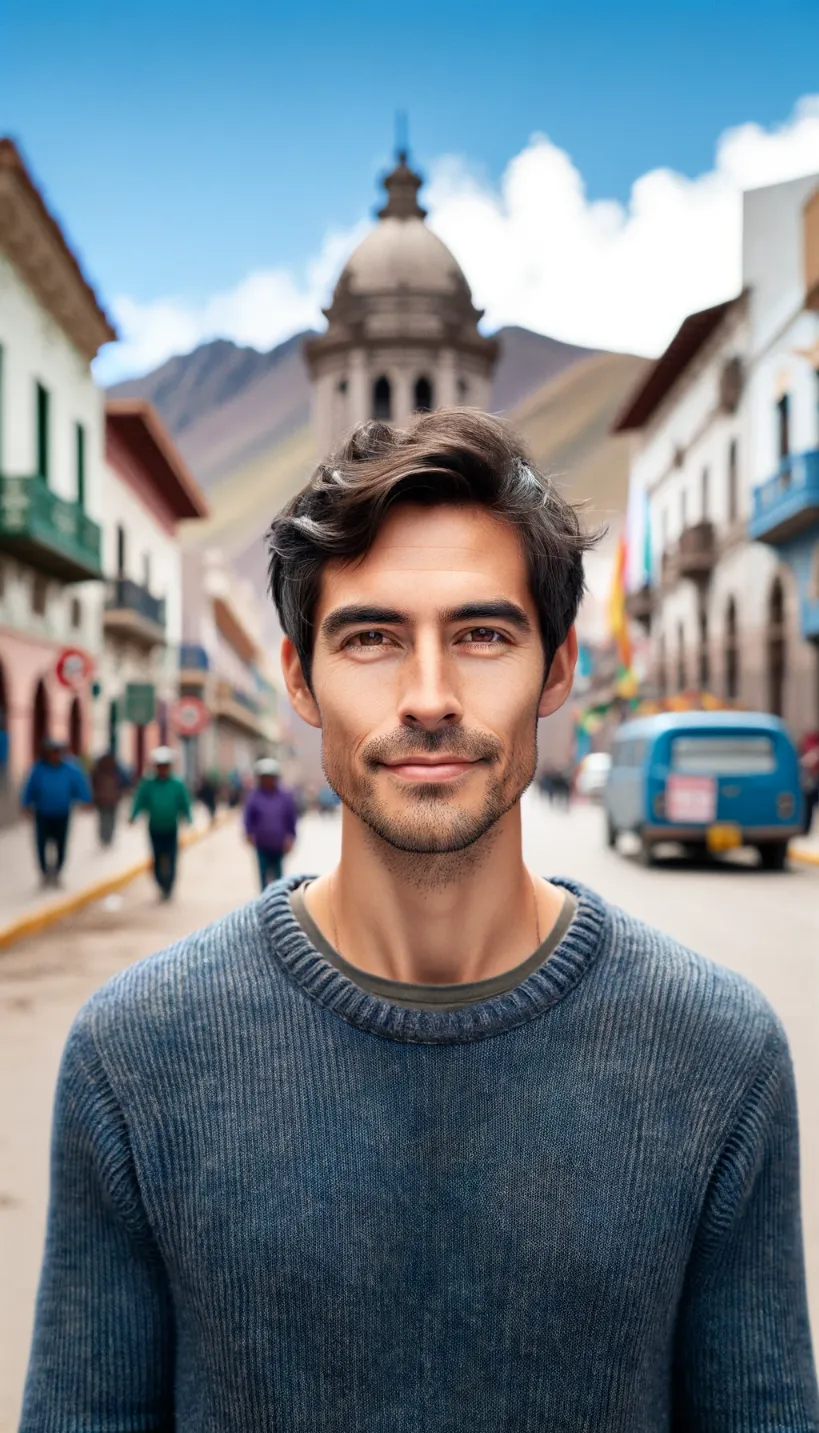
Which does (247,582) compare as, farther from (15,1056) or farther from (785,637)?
(15,1056)

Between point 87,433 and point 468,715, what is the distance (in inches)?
1121

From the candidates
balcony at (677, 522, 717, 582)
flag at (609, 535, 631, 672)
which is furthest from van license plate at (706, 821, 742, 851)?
flag at (609, 535, 631, 672)

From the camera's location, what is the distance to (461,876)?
1.47 m

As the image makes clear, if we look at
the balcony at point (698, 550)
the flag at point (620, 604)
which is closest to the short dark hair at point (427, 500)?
the balcony at point (698, 550)

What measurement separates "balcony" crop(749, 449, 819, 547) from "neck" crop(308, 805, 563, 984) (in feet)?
79.6

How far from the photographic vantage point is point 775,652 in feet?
98.5

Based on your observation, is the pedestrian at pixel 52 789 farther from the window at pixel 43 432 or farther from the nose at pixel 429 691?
the window at pixel 43 432

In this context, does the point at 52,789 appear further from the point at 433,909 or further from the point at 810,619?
the point at 810,619

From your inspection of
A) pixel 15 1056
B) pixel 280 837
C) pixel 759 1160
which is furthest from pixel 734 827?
pixel 759 1160

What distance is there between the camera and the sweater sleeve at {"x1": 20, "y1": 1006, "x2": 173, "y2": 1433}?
1452mm

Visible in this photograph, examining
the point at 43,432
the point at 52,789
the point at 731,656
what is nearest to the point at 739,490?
the point at 731,656

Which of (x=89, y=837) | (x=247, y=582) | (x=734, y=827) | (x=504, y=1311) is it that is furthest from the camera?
(x=247, y=582)

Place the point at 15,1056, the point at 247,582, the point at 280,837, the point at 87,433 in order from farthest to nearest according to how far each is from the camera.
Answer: the point at 247,582 < the point at 87,433 < the point at 280,837 < the point at 15,1056

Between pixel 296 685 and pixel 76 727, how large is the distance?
27375 millimetres
